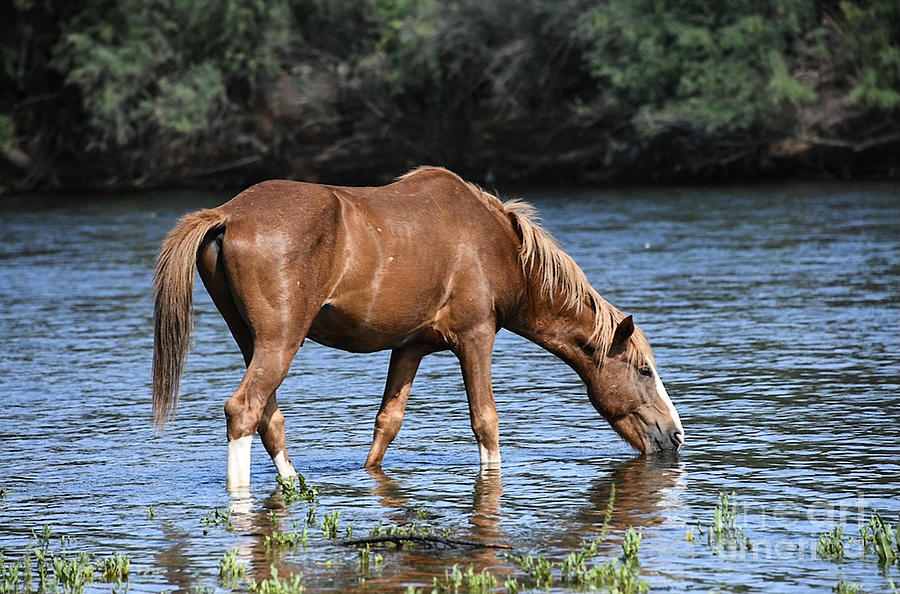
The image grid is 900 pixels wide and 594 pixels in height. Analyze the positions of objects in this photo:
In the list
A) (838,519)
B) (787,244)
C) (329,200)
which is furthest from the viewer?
(787,244)

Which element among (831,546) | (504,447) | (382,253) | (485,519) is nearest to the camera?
(831,546)

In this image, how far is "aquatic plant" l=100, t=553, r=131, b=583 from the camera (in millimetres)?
5797

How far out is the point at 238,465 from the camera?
716 cm

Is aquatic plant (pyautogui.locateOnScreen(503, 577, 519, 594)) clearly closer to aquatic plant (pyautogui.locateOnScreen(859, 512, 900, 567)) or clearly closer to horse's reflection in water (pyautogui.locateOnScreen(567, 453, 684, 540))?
horse's reflection in water (pyautogui.locateOnScreen(567, 453, 684, 540))

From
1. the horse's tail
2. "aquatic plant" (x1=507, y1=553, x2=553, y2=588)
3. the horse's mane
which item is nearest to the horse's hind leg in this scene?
the horse's tail

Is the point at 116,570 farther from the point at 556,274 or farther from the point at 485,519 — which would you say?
the point at 556,274

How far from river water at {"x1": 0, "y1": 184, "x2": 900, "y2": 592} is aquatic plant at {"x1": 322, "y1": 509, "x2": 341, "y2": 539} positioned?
0.23 feet

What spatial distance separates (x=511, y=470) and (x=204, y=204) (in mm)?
25804

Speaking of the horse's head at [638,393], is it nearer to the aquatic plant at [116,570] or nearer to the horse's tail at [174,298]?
the horse's tail at [174,298]

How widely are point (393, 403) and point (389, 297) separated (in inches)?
35.1

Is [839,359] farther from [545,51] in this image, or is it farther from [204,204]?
[545,51]

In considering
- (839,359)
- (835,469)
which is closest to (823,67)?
(839,359)

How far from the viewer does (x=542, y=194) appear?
34125 mm

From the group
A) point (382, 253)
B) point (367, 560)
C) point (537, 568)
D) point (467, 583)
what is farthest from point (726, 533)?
point (382, 253)
